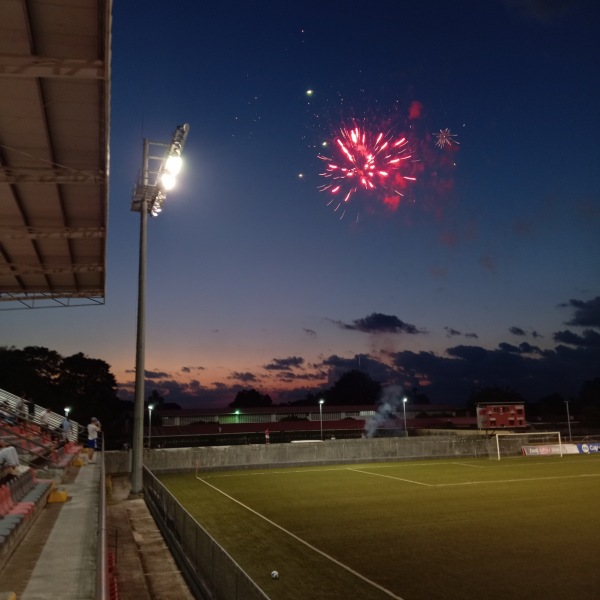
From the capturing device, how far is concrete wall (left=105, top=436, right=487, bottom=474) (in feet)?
104

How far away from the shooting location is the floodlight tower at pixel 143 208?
69.6 feet

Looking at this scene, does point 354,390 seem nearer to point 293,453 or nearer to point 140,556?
point 293,453

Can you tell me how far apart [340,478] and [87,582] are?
2306 centimetres

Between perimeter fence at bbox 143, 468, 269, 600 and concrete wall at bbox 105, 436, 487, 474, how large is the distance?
14260 mm

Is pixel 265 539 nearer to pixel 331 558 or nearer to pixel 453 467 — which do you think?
pixel 331 558

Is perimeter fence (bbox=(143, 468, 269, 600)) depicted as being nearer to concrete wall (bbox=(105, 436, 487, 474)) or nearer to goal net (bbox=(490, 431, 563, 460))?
concrete wall (bbox=(105, 436, 487, 474))

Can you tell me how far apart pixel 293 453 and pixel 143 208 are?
19.1 metres

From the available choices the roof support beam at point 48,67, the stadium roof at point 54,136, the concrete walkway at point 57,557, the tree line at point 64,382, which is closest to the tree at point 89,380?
the tree line at point 64,382

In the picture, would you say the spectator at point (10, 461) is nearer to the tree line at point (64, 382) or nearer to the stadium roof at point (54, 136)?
the stadium roof at point (54, 136)

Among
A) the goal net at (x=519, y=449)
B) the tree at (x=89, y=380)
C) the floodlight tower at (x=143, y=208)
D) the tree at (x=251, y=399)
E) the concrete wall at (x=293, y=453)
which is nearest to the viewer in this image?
the floodlight tower at (x=143, y=208)

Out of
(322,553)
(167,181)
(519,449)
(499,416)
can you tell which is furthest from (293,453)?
(322,553)

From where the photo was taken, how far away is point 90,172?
1523cm

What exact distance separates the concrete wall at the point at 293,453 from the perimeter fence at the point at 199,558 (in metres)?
14.3

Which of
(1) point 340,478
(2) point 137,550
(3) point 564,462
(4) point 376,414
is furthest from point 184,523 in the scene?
(4) point 376,414
